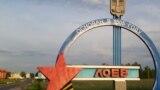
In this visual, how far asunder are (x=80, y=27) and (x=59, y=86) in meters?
3.31

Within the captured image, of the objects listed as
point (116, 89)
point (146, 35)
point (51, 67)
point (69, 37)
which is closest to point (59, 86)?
point (51, 67)

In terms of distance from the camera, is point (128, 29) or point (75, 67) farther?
point (128, 29)

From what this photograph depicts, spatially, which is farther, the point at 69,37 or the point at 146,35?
the point at 146,35

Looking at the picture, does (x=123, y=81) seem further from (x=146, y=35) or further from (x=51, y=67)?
(x=51, y=67)

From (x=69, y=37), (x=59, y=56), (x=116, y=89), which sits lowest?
(x=116, y=89)

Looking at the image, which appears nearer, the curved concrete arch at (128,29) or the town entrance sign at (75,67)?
the town entrance sign at (75,67)

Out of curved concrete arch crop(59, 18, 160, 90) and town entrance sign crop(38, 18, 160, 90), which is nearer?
town entrance sign crop(38, 18, 160, 90)

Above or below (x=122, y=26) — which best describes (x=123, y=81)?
below

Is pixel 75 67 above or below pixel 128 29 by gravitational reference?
below

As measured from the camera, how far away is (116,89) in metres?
18.2

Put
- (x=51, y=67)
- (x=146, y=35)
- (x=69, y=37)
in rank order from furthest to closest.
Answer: (x=146, y=35)
(x=69, y=37)
(x=51, y=67)

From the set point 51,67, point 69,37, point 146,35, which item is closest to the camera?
point 51,67

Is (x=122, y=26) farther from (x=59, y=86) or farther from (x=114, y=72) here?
(x=59, y=86)

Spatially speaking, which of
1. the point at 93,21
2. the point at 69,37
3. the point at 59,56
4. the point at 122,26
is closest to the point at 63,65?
the point at 59,56
